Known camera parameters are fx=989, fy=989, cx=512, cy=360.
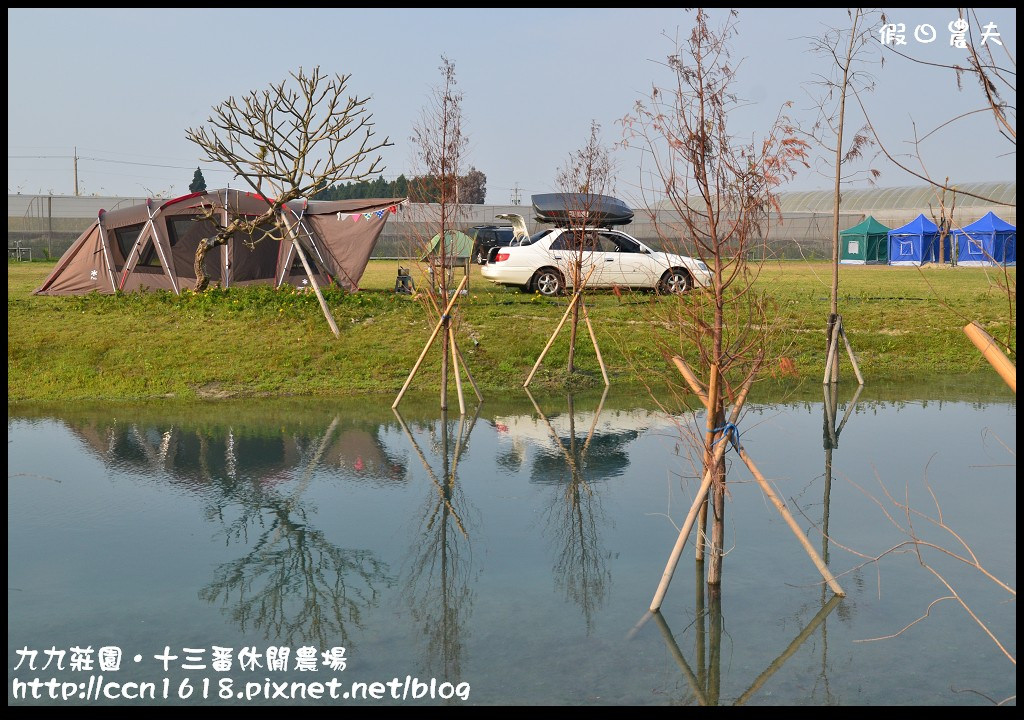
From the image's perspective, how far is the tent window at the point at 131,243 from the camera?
2062 cm

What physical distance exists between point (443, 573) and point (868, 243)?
37363 millimetres

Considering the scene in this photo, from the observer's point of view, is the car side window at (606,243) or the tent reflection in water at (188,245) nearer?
→ the car side window at (606,243)

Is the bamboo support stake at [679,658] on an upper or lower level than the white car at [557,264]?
lower

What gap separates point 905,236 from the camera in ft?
124

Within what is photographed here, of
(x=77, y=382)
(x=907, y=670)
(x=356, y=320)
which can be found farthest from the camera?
(x=356, y=320)

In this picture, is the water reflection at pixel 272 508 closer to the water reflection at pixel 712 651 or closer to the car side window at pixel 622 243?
the water reflection at pixel 712 651

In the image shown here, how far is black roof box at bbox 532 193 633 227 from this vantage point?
581 inches

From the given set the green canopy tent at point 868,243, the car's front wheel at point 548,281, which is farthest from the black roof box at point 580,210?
the green canopy tent at point 868,243

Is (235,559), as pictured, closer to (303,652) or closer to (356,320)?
(303,652)

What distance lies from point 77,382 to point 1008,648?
1227 centimetres

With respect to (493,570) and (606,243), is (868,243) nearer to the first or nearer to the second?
(606,243)

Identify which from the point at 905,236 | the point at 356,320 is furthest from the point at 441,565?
the point at 905,236

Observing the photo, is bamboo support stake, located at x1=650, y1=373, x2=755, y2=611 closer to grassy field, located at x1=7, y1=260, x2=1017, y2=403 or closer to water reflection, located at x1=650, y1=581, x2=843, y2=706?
water reflection, located at x1=650, y1=581, x2=843, y2=706

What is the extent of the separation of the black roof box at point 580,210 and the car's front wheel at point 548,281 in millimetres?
1029
